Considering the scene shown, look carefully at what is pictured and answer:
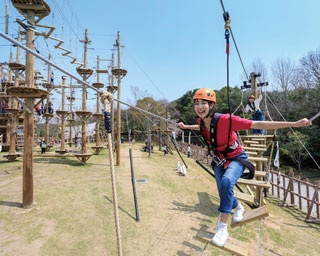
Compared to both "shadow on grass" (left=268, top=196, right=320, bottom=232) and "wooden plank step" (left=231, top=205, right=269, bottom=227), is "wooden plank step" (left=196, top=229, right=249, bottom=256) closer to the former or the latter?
"wooden plank step" (left=231, top=205, right=269, bottom=227)

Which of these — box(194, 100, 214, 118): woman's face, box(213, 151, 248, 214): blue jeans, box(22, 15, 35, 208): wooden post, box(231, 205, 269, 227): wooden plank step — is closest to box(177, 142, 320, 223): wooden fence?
box(231, 205, 269, 227): wooden plank step

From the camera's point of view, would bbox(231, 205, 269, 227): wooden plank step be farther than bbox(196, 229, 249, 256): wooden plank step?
Yes

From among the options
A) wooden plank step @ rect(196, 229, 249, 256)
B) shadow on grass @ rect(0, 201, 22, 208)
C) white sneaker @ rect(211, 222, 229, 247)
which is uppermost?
white sneaker @ rect(211, 222, 229, 247)

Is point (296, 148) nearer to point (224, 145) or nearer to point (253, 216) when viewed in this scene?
point (253, 216)

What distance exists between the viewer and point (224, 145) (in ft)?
8.12

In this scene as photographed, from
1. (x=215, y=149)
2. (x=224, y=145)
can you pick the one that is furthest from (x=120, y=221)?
(x=224, y=145)

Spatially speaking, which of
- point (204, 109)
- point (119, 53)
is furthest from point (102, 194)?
point (119, 53)

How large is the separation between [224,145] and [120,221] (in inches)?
163

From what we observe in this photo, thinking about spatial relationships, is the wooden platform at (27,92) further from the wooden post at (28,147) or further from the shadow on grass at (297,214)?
the shadow on grass at (297,214)

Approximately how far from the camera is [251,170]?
268 centimetres

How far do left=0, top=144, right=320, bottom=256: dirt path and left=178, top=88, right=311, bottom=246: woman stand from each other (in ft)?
9.14

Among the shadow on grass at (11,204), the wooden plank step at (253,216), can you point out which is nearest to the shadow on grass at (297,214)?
the wooden plank step at (253,216)

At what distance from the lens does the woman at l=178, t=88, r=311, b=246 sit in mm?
2246

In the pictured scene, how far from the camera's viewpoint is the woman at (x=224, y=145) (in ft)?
7.37
